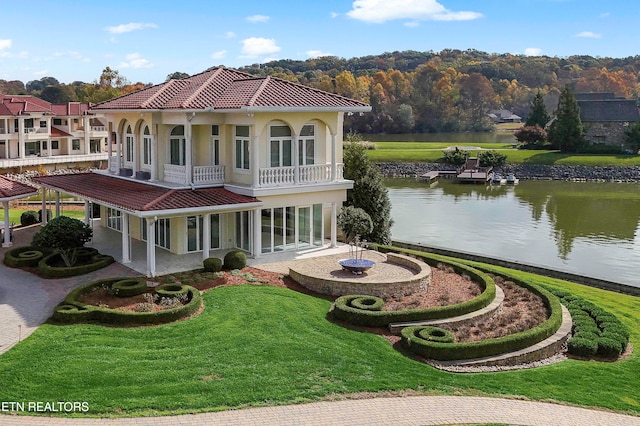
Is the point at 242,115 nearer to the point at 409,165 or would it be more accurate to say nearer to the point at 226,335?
the point at 226,335

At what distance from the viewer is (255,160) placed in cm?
2275

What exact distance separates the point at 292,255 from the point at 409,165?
50.3 meters

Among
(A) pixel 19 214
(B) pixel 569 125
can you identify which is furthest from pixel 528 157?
(A) pixel 19 214

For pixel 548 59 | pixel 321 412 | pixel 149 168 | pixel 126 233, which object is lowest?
pixel 321 412

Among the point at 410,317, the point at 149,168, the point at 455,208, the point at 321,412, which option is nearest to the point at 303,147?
the point at 149,168

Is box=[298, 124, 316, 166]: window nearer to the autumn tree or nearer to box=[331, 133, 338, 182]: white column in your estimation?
box=[331, 133, 338, 182]: white column

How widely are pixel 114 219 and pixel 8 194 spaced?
4.61 m

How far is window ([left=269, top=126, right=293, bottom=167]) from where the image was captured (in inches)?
930

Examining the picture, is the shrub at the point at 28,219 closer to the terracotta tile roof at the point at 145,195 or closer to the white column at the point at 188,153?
the terracotta tile roof at the point at 145,195

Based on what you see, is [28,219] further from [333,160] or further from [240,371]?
[240,371]

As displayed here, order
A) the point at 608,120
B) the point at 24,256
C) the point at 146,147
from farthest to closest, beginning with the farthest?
the point at 608,120, the point at 146,147, the point at 24,256

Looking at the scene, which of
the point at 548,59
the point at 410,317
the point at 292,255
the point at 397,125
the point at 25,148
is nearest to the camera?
the point at 410,317

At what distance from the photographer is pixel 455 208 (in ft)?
154

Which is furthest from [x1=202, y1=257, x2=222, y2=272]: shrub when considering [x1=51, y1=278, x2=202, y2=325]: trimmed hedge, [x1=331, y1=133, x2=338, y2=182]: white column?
[x1=331, y1=133, x2=338, y2=182]: white column
